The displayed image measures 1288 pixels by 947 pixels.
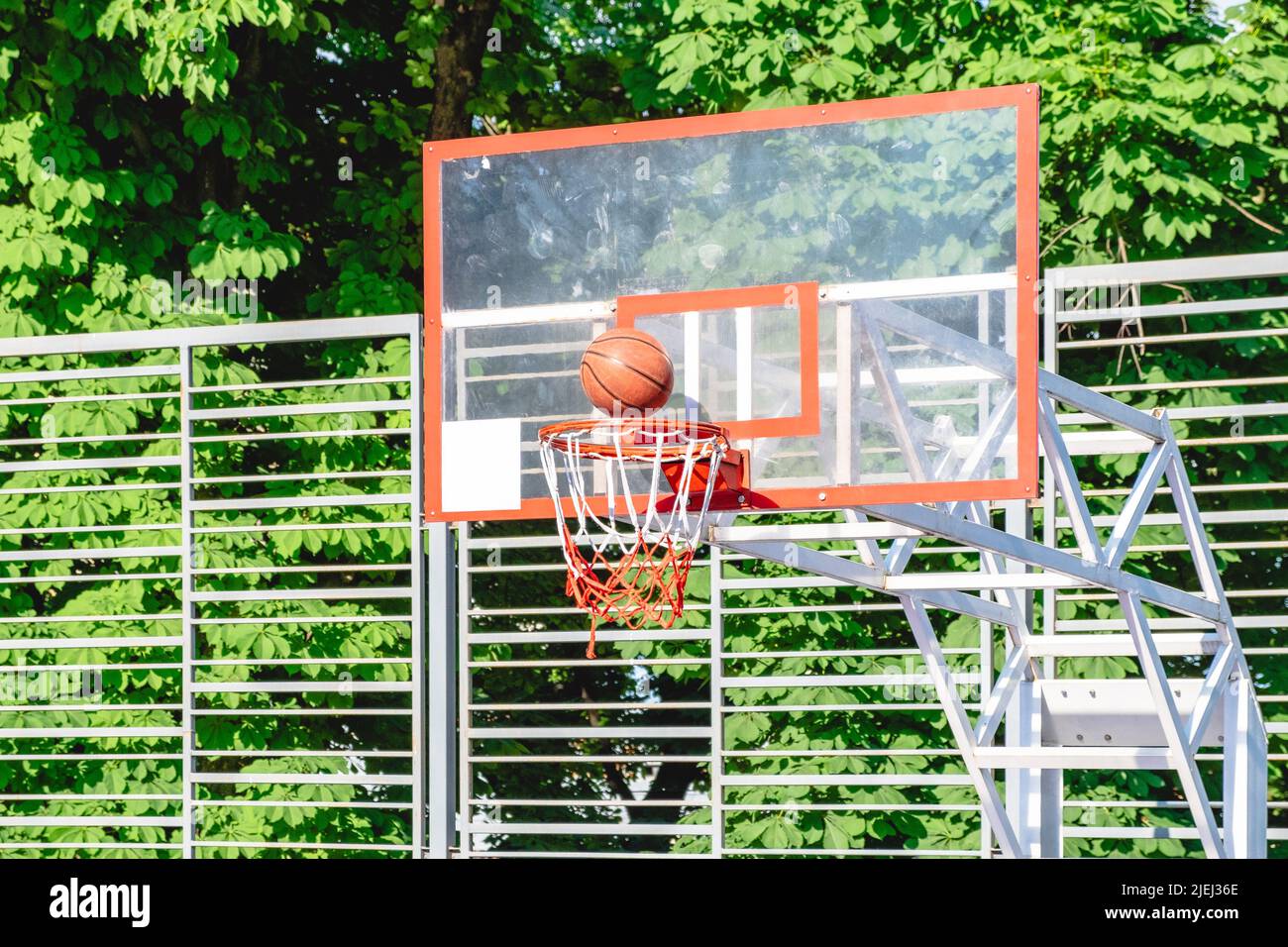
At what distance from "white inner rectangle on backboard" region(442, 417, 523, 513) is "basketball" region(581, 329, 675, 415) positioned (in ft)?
2.72

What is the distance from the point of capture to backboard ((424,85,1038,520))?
5.87m

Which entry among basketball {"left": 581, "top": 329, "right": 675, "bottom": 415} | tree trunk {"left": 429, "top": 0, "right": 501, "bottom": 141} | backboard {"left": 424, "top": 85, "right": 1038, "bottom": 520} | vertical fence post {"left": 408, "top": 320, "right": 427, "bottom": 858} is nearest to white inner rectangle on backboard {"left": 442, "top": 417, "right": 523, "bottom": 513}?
backboard {"left": 424, "top": 85, "right": 1038, "bottom": 520}

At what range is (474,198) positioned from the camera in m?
6.67

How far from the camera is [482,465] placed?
6574 millimetres

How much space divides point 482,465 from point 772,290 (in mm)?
1265

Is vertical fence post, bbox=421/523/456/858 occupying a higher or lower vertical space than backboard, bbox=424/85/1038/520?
Answer: lower

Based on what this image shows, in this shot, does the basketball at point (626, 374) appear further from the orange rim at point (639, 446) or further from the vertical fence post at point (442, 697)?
the vertical fence post at point (442, 697)

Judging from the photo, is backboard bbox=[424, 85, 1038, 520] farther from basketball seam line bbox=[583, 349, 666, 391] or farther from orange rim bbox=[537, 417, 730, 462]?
basketball seam line bbox=[583, 349, 666, 391]

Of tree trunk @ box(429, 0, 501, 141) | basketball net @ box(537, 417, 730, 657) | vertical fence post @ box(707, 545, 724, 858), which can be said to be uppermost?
tree trunk @ box(429, 0, 501, 141)

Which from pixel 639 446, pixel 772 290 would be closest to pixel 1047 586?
pixel 772 290

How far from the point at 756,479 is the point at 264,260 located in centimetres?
514

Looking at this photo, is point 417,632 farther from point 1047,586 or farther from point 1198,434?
point 1198,434
